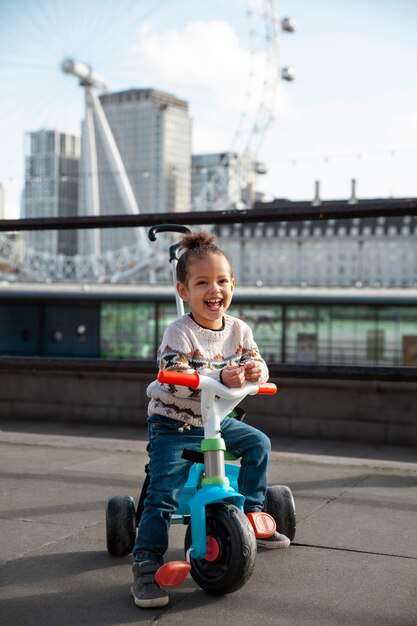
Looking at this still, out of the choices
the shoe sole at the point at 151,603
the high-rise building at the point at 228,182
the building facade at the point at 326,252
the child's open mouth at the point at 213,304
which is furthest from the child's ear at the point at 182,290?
the building facade at the point at 326,252

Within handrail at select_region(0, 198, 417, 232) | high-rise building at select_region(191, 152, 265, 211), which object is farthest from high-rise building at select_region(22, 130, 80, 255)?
handrail at select_region(0, 198, 417, 232)

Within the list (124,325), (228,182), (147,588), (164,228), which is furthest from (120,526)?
(228,182)

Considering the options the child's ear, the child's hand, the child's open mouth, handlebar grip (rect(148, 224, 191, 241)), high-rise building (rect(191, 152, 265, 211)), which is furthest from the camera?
high-rise building (rect(191, 152, 265, 211))

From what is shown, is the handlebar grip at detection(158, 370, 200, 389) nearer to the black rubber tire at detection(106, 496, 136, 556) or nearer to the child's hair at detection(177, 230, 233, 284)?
the child's hair at detection(177, 230, 233, 284)

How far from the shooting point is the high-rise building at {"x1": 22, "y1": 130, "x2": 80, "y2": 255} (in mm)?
152250

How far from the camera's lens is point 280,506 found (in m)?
3.00

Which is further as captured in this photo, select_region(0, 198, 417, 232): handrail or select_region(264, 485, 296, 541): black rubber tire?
select_region(0, 198, 417, 232): handrail

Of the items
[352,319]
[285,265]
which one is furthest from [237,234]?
[352,319]

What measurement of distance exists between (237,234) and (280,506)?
133 m

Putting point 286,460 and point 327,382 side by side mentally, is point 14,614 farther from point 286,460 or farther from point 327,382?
point 327,382

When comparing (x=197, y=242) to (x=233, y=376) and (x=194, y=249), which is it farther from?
(x=233, y=376)

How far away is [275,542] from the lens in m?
2.92

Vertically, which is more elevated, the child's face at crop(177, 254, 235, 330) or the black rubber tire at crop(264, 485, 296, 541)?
the child's face at crop(177, 254, 235, 330)

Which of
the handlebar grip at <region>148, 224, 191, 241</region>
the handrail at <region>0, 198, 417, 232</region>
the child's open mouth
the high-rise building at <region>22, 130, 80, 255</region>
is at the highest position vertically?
the high-rise building at <region>22, 130, 80, 255</region>
